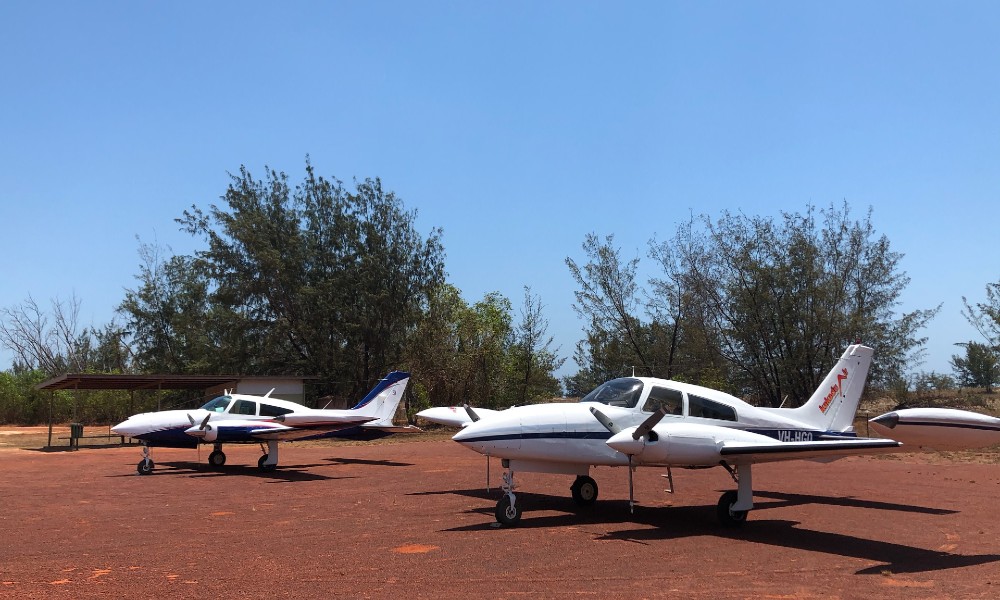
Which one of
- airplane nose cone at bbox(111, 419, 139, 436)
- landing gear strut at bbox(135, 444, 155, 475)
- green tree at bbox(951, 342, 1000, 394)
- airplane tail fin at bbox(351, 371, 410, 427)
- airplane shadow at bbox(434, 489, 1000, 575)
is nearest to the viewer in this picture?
airplane shadow at bbox(434, 489, 1000, 575)

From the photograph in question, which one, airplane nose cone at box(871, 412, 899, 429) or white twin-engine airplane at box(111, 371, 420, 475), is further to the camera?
white twin-engine airplane at box(111, 371, 420, 475)

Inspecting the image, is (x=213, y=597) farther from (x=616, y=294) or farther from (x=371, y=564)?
(x=616, y=294)

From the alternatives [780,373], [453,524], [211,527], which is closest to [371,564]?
[453,524]

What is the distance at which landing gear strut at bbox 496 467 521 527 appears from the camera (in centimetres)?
1107

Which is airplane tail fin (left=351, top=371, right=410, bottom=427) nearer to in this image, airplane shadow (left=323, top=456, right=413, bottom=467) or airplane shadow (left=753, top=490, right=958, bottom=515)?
airplane shadow (left=323, top=456, right=413, bottom=467)

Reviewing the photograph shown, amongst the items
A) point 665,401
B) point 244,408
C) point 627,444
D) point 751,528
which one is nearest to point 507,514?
point 627,444

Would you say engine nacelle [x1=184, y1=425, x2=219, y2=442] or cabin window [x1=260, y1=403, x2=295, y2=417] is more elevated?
cabin window [x1=260, y1=403, x2=295, y2=417]

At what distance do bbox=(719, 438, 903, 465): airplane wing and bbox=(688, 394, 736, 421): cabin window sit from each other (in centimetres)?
92

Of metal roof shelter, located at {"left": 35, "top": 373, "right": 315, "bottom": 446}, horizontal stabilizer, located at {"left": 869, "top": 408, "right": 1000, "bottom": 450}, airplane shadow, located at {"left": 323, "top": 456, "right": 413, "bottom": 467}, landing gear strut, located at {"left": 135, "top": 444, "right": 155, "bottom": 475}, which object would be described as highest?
metal roof shelter, located at {"left": 35, "top": 373, "right": 315, "bottom": 446}

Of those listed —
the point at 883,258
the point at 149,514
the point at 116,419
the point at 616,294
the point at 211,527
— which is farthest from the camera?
the point at 116,419

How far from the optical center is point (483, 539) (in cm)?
1012

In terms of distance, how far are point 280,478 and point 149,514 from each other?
680cm

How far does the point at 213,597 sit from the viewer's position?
7.05m

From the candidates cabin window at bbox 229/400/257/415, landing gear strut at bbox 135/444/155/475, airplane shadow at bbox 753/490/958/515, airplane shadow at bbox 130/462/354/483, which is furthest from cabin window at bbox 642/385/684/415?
landing gear strut at bbox 135/444/155/475
